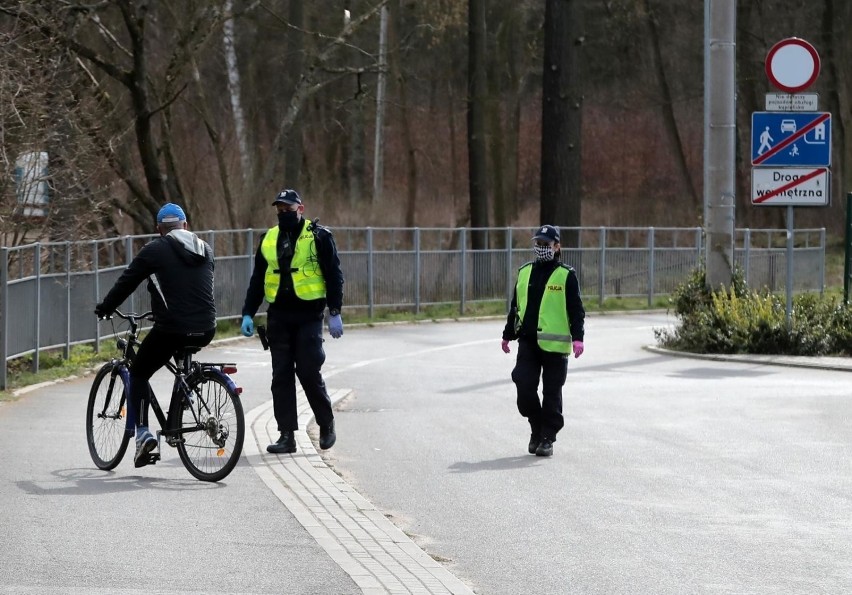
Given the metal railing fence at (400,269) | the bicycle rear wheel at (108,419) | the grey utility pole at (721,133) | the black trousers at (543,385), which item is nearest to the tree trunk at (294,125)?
the metal railing fence at (400,269)

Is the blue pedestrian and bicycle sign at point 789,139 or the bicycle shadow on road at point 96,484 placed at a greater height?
the blue pedestrian and bicycle sign at point 789,139

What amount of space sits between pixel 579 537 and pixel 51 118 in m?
12.6

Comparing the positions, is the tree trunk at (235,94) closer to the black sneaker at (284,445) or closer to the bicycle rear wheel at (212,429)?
the black sneaker at (284,445)

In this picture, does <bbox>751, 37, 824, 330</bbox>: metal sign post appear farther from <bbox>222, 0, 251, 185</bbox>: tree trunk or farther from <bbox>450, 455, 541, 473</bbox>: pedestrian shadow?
<bbox>450, 455, 541, 473</bbox>: pedestrian shadow

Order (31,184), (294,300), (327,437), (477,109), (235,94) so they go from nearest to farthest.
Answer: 1. (294,300)
2. (327,437)
3. (31,184)
4. (235,94)
5. (477,109)

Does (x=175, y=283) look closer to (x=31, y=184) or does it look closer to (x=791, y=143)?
(x=31, y=184)

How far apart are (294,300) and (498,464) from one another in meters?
1.80

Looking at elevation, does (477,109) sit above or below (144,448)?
above

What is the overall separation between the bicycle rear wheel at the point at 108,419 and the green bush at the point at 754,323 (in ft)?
39.3

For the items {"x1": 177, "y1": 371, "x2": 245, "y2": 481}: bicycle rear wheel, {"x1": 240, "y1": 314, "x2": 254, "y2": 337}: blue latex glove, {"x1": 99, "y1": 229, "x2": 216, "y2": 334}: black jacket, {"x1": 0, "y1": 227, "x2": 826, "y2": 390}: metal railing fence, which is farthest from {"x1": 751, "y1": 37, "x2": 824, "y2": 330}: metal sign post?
{"x1": 177, "y1": 371, "x2": 245, "y2": 481}: bicycle rear wheel

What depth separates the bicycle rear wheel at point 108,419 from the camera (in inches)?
421

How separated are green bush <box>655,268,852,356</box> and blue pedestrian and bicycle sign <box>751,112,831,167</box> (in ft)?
6.95

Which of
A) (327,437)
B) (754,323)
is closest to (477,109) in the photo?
(754,323)

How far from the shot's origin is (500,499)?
983cm
